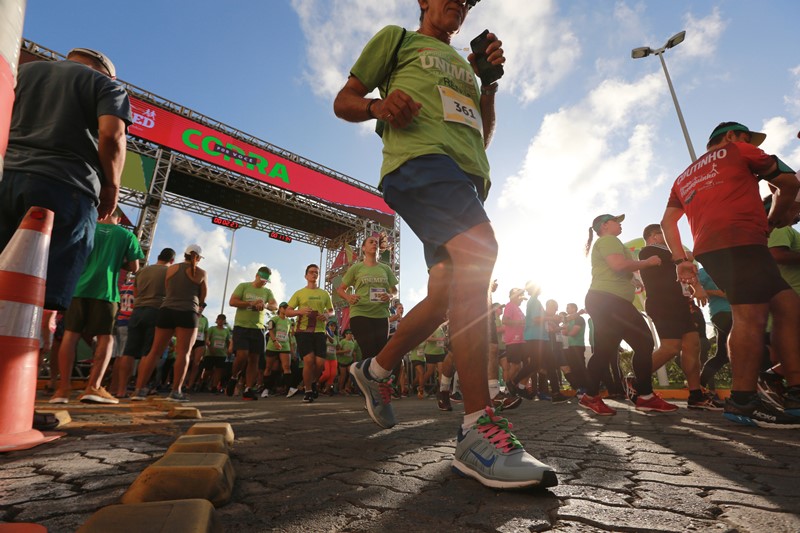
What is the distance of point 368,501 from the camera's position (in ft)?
3.68

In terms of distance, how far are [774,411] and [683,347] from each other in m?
1.71

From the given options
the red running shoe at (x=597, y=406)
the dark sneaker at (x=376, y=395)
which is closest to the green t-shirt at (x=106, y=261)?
the dark sneaker at (x=376, y=395)

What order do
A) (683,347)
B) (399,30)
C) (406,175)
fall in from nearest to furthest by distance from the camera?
(406,175) < (399,30) < (683,347)

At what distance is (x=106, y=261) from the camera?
3.90m

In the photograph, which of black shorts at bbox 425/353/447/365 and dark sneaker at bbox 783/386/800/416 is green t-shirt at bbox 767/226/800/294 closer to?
dark sneaker at bbox 783/386/800/416

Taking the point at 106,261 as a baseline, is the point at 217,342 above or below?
below

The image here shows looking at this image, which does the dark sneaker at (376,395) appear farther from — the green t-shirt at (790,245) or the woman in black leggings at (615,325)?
the green t-shirt at (790,245)

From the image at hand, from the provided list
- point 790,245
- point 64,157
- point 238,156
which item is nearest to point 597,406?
point 790,245

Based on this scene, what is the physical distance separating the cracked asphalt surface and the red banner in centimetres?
1209

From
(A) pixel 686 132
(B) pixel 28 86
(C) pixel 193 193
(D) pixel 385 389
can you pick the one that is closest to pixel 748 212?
(D) pixel 385 389

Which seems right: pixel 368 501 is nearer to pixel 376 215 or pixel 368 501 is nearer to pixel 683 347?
pixel 683 347

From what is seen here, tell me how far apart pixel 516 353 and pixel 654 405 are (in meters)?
3.46

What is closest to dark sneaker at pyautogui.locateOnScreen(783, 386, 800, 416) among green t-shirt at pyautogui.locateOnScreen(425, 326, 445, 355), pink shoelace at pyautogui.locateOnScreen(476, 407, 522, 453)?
pink shoelace at pyautogui.locateOnScreen(476, 407, 522, 453)

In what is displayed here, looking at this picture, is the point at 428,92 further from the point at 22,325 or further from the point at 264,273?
the point at 264,273
